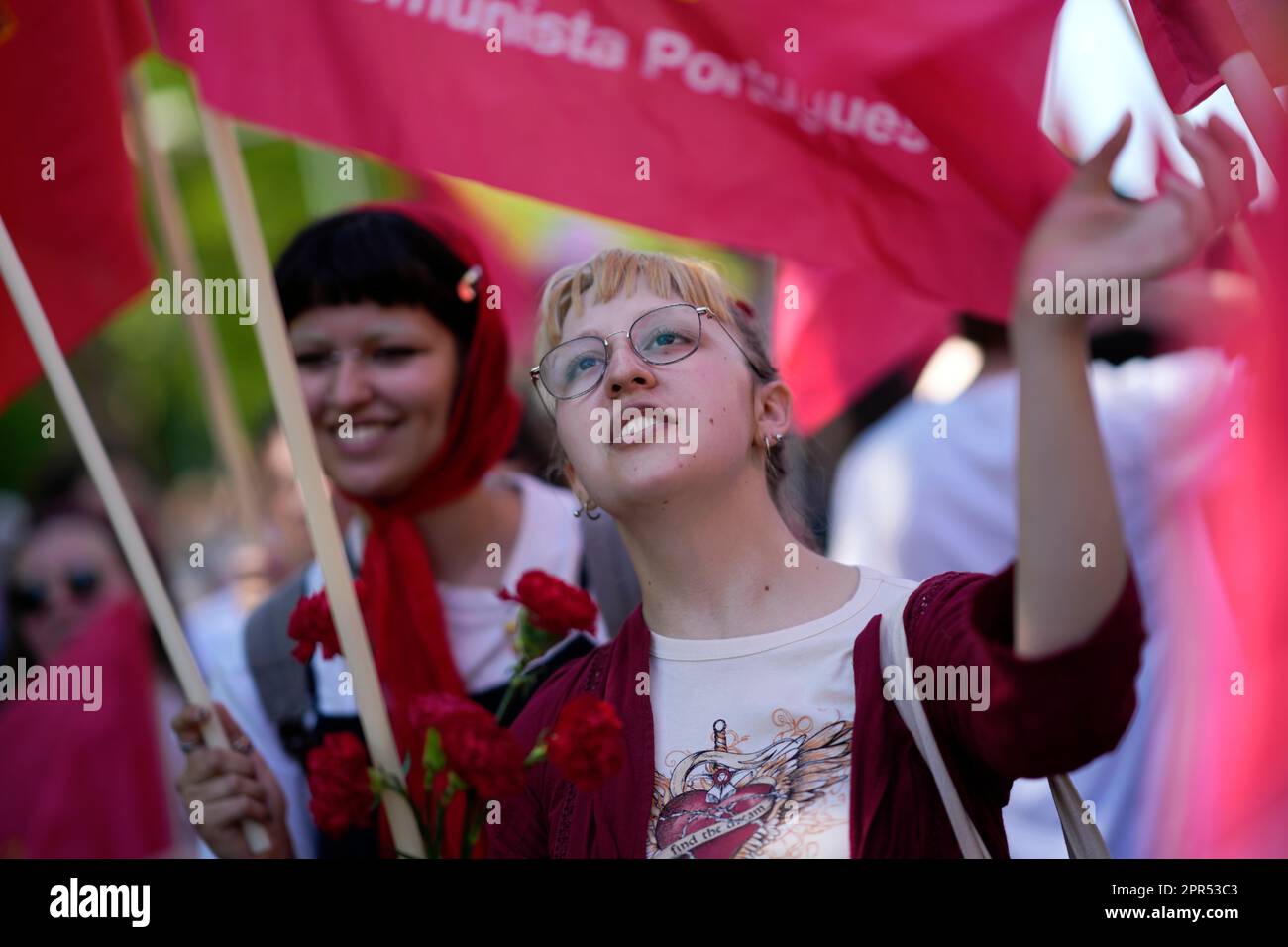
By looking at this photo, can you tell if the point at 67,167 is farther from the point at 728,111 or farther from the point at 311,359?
the point at 728,111

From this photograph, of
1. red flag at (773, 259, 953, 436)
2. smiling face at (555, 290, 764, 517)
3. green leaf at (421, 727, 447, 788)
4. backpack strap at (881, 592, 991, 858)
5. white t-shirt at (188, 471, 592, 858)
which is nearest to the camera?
backpack strap at (881, 592, 991, 858)

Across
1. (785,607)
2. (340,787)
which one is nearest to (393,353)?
(340,787)

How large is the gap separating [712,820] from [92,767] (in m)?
2.43

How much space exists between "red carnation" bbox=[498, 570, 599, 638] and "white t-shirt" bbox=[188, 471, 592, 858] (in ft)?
1.32

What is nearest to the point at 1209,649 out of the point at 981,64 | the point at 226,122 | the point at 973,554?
the point at 973,554

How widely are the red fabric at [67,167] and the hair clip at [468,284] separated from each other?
786mm

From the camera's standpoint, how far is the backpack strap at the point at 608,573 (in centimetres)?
306

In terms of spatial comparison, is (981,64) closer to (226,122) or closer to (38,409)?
(226,122)

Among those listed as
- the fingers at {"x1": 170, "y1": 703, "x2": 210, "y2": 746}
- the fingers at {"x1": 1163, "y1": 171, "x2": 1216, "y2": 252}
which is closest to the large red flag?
the fingers at {"x1": 1163, "y1": 171, "x2": 1216, "y2": 252}

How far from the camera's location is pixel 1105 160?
1782 millimetres

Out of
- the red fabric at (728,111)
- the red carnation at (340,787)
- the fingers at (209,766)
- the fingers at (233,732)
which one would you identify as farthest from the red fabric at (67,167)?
the red carnation at (340,787)

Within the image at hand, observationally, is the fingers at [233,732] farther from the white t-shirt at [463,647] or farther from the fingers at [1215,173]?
the fingers at [1215,173]

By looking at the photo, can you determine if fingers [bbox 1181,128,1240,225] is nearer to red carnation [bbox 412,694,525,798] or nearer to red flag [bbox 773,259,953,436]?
red carnation [bbox 412,694,525,798]

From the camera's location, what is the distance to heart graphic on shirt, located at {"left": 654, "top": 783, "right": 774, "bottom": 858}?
2117 mm
